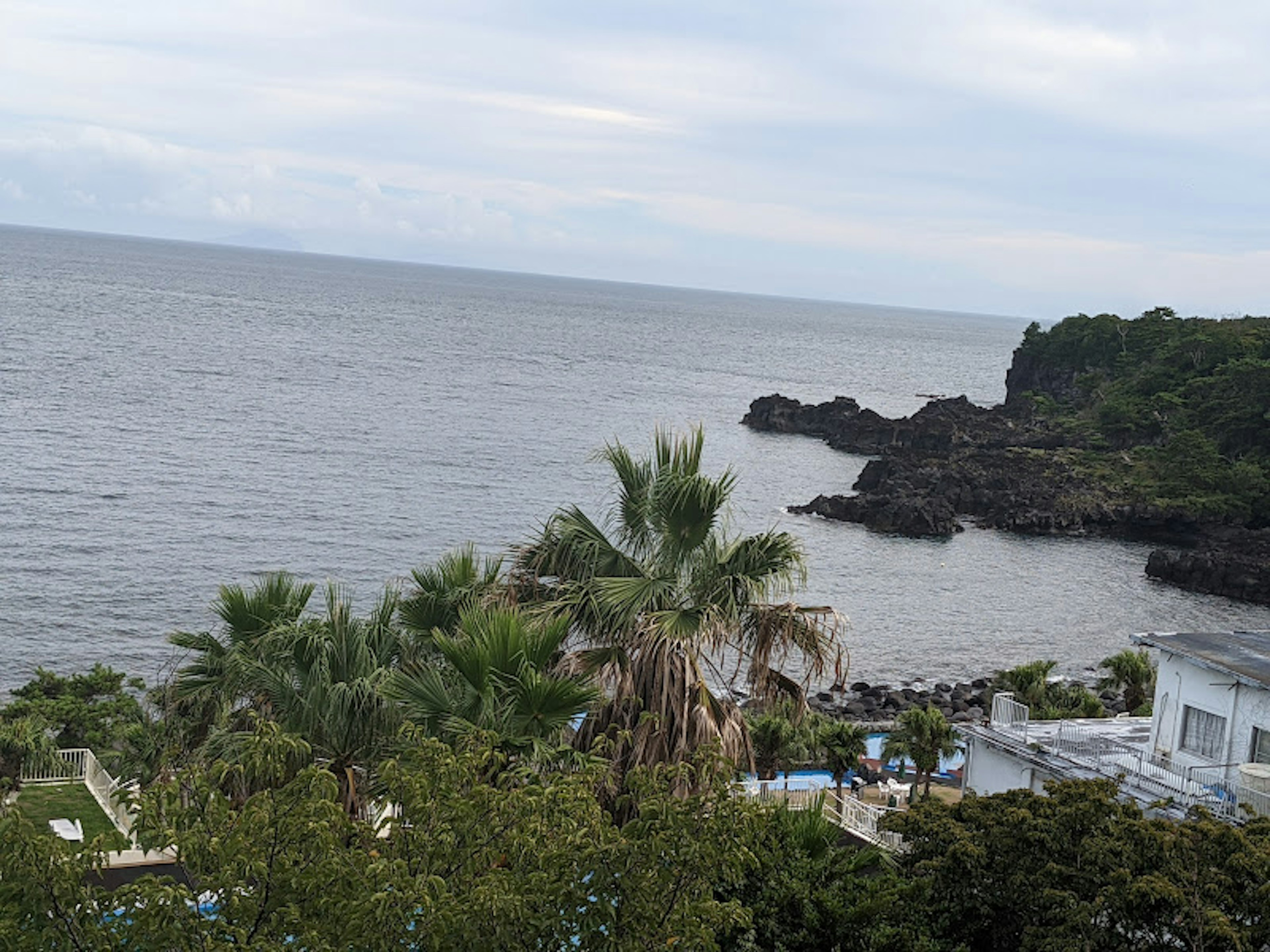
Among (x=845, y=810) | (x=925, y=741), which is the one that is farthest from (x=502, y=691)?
(x=925, y=741)

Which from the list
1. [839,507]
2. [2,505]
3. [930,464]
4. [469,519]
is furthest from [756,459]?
[2,505]

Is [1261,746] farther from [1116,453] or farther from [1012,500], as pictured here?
[1116,453]

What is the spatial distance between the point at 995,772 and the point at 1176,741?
243cm

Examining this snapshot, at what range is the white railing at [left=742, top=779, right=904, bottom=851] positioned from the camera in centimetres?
1775

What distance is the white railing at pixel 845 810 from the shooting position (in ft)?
58.2

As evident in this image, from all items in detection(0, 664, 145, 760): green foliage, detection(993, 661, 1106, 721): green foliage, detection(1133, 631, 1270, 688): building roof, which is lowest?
detection(0, 664, 145, 760): green foliage

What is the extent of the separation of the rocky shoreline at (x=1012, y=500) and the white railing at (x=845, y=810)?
44.7 meters

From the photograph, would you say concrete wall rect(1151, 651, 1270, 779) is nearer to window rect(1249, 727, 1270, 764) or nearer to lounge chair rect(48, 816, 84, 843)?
window rect(1249, 727, 1270, 764)

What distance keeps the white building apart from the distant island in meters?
43.8

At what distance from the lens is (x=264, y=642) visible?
40.4 ft

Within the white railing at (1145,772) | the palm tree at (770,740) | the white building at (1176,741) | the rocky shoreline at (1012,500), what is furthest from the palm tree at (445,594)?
the rocky shoreline at (1012,500)

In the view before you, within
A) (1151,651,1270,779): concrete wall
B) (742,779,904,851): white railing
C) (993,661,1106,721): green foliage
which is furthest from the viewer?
(993,661,1106,721): green foliage

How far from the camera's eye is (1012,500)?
74.6 m

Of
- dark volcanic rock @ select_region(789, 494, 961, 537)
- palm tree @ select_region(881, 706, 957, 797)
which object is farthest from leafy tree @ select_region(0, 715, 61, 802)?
dark volcanic rock @ select_region(789, 494, 961, 537)
